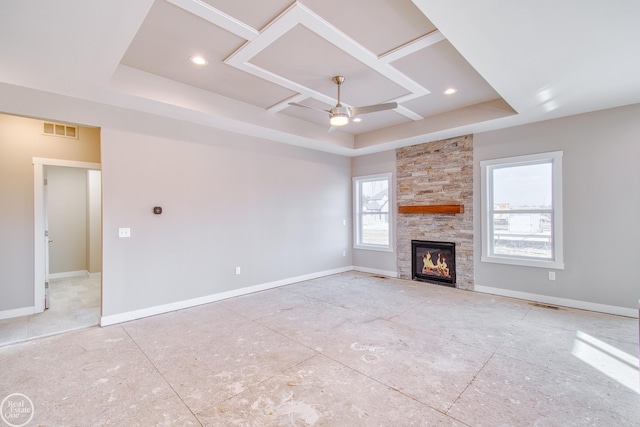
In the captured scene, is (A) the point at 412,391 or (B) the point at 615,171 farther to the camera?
(B) the point at 615,171

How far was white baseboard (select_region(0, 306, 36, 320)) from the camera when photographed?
3.85 m

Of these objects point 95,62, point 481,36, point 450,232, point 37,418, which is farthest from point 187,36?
point 450,232

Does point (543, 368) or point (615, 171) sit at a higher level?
point (615, 171)

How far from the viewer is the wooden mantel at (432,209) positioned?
5280 mm

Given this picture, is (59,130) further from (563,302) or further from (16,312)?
(563,302)

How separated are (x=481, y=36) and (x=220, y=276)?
4.53 meters

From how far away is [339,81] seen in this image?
3625mm

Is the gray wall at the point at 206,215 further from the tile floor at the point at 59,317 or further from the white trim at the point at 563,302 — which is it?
the white trim at the point at 563,302

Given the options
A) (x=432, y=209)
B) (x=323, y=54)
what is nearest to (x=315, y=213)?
(x=432, y=209)

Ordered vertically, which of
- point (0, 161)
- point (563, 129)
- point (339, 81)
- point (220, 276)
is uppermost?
point (339, 81)

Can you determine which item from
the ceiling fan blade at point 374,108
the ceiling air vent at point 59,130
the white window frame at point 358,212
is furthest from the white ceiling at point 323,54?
the white window frame at point 358,212

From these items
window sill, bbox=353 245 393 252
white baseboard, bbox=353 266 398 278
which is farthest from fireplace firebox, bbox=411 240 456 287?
window sill, bbox=353 245 393 252

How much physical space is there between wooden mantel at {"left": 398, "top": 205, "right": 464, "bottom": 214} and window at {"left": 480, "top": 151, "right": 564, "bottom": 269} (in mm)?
456

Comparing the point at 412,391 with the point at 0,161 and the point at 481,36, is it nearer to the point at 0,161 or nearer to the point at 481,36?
the point at 481,36
